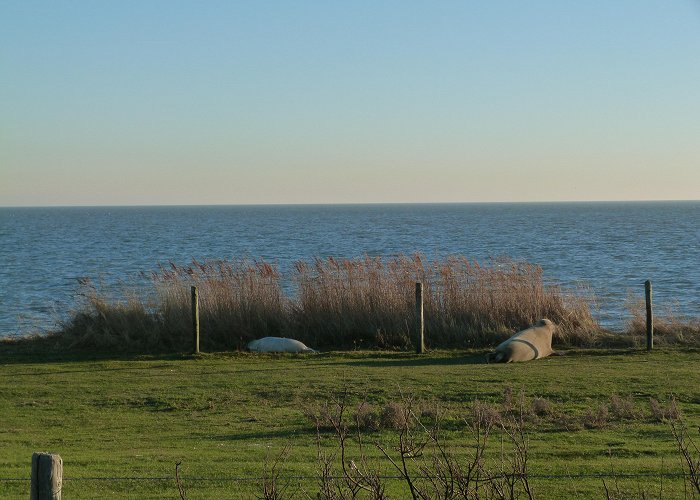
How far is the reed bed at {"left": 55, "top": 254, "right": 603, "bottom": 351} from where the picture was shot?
2098 cm

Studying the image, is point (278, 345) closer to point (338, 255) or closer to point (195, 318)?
point (195, 318)

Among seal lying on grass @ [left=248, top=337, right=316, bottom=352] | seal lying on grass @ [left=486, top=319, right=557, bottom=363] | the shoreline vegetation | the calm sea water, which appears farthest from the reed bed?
the calm sea water

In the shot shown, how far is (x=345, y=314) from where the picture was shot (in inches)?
853

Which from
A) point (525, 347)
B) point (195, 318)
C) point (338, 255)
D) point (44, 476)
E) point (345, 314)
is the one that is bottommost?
point (338, 255)

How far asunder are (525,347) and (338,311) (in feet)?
16.2

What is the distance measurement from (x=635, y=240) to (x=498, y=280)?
61.9 meters

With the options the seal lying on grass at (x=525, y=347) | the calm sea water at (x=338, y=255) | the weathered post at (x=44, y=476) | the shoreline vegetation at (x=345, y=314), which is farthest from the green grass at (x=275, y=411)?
the calm sea water at (x=338, y=255)

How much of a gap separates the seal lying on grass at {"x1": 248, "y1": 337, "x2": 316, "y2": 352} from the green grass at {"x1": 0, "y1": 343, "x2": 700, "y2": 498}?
2.19ft

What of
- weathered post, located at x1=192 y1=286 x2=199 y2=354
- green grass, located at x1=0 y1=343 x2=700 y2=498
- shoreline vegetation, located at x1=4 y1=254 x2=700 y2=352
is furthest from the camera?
shoreline vegetation, located at x1=4 y1=254 x2=700 y2=352

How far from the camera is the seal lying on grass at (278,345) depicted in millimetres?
19922

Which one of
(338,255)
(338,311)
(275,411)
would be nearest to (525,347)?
(338,311)

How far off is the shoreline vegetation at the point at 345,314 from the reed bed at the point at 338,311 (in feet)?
0.08

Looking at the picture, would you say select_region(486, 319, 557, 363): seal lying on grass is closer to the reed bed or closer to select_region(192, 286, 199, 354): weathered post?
the reed bed

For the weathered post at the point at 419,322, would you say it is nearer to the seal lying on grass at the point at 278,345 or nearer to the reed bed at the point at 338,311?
the reed bed at the point at 338,311
